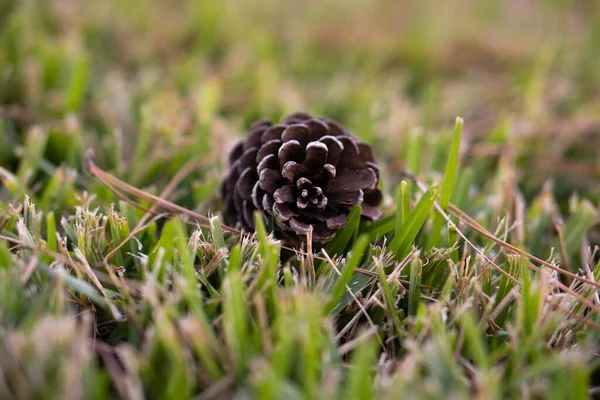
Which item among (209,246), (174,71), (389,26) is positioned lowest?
(209,246)

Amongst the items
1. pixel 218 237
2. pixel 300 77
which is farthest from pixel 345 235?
pixel 300 77

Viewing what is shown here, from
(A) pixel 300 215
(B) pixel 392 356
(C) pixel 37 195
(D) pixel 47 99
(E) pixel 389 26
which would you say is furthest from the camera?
(E) pixel 389 26

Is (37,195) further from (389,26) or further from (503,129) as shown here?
(389,26)

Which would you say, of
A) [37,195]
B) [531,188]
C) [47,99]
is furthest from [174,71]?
[531,188]

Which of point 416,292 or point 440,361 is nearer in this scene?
point 440,361

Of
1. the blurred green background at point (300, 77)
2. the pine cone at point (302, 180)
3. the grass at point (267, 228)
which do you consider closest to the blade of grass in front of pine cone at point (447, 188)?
the grass at point (267, 228)

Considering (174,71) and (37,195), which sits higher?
(174,71)

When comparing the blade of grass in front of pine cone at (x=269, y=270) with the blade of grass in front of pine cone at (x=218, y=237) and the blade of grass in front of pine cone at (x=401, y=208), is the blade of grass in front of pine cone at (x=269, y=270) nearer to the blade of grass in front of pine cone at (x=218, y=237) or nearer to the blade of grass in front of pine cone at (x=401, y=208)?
the blade of grass in front of pine cone at (x=218, y=237)

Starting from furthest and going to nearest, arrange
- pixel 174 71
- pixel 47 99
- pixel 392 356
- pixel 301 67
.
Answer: pixel 301 67
pixel 174 71
pixel 47 99
pixel 392 356
